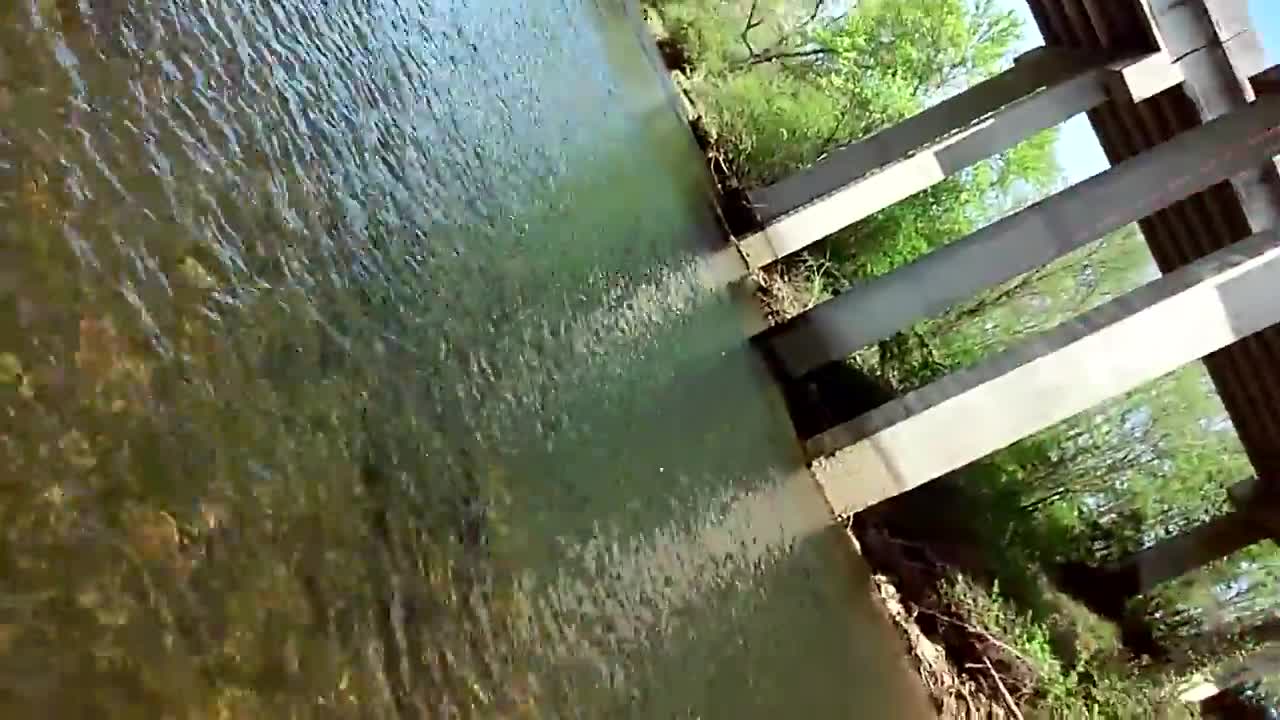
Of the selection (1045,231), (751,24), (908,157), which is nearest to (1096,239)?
(1045,231)

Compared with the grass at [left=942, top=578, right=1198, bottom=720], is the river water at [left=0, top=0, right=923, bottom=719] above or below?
above

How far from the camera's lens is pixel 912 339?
7.28 m

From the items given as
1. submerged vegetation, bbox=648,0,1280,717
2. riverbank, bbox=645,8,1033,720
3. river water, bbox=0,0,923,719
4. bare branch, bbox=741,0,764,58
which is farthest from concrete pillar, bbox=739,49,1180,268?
river water, bbox=0,0,923,719

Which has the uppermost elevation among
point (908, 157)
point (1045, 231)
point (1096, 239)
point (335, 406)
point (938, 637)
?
point (908, 157)

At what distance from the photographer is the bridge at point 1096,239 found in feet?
15.4

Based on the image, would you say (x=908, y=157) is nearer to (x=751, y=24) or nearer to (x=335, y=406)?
(x=751, y=24)

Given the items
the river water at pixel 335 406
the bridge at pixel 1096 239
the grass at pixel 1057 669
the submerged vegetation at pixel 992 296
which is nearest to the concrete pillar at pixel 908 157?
the bridge at pixel 1096 239

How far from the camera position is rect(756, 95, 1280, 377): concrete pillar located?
5051mm

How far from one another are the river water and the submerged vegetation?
115 inches

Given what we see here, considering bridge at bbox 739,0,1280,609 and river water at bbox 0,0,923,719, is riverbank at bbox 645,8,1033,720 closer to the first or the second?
bridge at bbox 739,0,1280,609

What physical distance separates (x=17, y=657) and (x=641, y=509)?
2.00 metres

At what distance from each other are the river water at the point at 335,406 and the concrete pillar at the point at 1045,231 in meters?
1.31

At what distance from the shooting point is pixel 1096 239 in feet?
17.1

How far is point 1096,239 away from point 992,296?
9.29 feet
